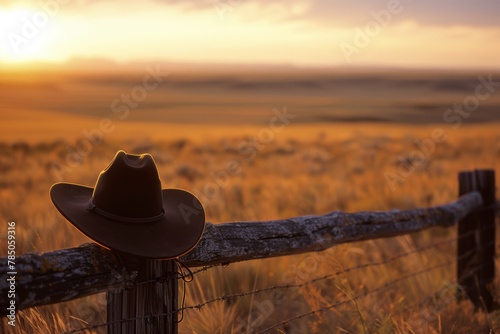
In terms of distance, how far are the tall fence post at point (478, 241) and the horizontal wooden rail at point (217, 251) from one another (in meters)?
1.00

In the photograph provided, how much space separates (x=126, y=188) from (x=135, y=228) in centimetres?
16

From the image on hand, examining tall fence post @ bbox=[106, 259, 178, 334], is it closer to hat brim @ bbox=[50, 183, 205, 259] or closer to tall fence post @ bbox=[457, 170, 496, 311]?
hat brim @ bbox=[50, 183, 205, 259]

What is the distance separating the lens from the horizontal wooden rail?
2.07m

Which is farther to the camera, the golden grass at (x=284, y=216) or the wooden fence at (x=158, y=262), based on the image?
the golden grass at (x=284, y=216)

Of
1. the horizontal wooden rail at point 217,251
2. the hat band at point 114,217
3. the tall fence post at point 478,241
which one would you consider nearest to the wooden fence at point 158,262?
the horizontal wooden rail at point 217,251

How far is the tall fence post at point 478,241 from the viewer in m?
5.57

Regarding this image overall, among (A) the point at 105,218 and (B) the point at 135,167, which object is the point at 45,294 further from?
(B) the point at 135,167

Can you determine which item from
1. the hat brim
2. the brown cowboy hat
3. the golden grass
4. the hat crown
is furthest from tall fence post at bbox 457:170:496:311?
the hat crown

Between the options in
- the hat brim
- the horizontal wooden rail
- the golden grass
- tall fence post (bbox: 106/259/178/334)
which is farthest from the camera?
the golden grass

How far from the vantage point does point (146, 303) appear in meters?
2.44

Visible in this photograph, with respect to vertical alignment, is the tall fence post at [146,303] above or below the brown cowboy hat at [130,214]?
below

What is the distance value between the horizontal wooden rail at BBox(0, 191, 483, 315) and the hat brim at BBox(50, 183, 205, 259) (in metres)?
0.08

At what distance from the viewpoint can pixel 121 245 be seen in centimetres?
228

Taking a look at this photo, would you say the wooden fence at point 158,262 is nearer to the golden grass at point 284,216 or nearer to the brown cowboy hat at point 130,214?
the brown cowboy hat at point 130,214
